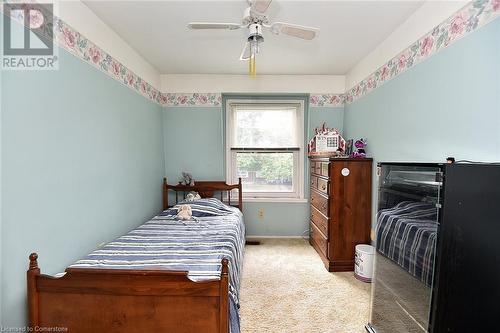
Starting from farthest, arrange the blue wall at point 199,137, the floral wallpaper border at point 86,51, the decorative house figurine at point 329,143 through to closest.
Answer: the blue wall at point 199,137 → the decorative house figurine at point 329,143 → the floral wallpaper border at point 86,51

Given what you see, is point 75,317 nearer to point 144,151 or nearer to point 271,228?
point 144,151

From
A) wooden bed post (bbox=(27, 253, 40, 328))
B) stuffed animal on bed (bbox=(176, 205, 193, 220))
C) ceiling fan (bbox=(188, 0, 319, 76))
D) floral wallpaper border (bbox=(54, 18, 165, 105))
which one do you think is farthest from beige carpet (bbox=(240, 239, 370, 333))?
floral wallpaper border (bbox=(54, 18, 165, 105))

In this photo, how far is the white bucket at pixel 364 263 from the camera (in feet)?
8.29

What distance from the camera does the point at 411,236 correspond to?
1.42 metres

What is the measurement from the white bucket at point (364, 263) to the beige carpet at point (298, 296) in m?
0.08

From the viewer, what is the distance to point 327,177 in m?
2.82

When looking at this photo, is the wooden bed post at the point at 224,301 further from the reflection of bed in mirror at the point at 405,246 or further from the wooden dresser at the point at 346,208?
the wooden dresser at the point at 346,208

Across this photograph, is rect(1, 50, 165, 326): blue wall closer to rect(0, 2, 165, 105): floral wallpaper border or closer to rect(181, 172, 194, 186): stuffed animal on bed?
rect(0, 2, 165, 105): floral wallpaper border

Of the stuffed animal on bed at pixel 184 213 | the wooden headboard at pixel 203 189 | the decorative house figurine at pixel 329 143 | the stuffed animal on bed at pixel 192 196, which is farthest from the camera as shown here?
the wooden headboard at pixel 203 189

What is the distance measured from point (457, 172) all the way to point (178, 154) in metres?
3.28

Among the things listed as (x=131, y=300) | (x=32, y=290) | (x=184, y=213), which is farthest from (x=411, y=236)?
(x=184, y=213)

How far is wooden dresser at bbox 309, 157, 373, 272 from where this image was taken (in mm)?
2732

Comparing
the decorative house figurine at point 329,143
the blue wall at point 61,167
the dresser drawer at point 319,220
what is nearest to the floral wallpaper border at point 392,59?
the blue wall at point 61,167

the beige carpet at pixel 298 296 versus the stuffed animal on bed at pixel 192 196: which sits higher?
the stuffed animal on bed at pixel 192 196
